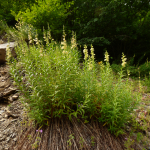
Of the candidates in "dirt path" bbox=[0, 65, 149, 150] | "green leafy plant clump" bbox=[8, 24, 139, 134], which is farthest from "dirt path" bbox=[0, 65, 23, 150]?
"green leafy plant clump" bbox=[8, 24, 139, 134]

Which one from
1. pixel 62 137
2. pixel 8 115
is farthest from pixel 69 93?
pixel 8 115

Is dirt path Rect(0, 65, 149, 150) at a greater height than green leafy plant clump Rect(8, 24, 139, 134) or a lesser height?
lesser

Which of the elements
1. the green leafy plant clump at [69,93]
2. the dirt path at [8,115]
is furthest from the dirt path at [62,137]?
the green leafy plant clump at [69,93]

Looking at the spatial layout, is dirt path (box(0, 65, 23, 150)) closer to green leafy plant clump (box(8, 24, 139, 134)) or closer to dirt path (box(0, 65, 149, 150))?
dirt path (box(0, 65, 149, 150))

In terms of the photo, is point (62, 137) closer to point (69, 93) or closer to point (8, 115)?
point (69, 93)

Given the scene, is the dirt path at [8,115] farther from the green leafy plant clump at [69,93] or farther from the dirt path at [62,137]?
the green leafy plant clump at [69,93]

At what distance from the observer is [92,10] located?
7160 mm

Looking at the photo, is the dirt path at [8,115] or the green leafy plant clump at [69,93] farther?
the dirt path at [8,115]

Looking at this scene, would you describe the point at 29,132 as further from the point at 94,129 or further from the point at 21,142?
the point at 94,129

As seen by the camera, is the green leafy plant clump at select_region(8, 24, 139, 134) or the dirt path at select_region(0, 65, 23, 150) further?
the dirt path at select_region(0, 65, 23, 150)

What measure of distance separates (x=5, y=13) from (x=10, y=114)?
9648 millimetres

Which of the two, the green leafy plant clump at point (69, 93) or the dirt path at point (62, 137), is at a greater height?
the green leafy plant clump at point (69, 93)

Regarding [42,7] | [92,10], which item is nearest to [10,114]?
[42,7]

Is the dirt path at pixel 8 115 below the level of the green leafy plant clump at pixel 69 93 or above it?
below
